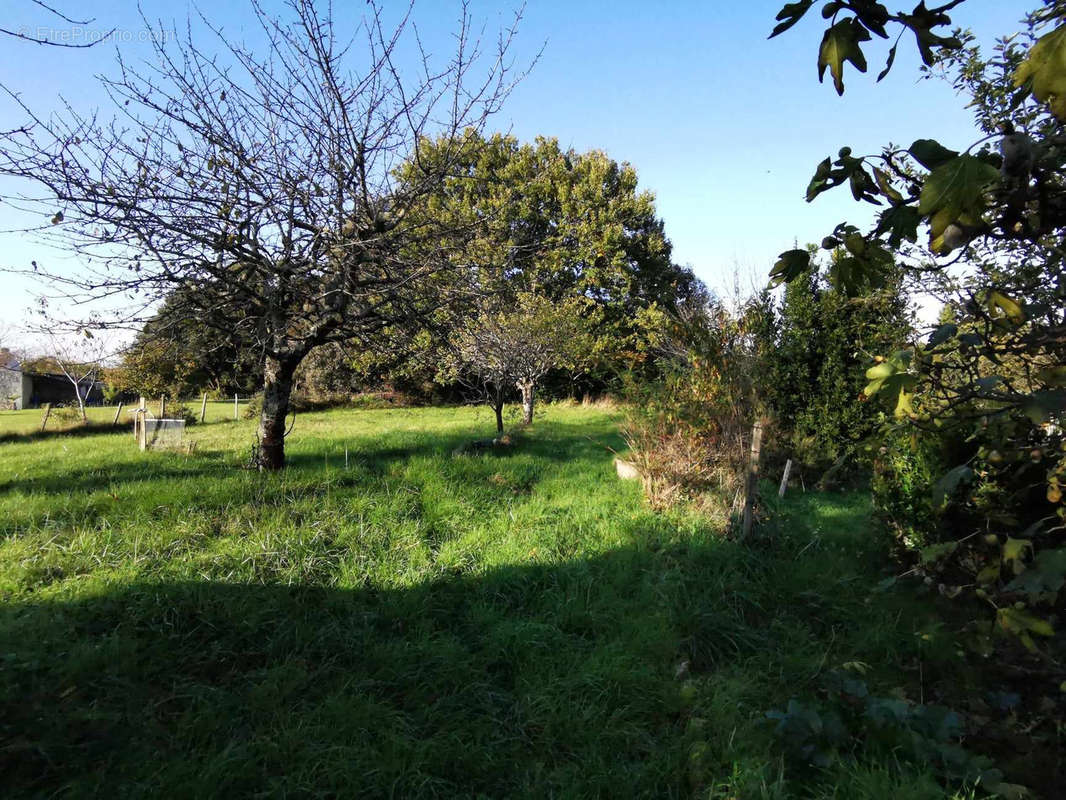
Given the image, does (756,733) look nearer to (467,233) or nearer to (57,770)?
(57,770)

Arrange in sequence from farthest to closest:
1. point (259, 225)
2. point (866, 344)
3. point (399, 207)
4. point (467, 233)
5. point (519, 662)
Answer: point (866, 344) < point (467, 233) < point (399, 207) < point (259, 225) < point (519, 662)

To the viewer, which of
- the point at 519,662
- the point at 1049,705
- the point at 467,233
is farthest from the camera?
the point at 467,233

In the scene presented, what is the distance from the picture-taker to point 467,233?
6121 millimetres

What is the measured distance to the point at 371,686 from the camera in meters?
3.15

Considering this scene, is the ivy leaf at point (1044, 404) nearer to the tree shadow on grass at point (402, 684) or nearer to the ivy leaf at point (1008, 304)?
the ivy leaf at point (1008, 304)

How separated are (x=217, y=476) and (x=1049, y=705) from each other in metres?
6.86

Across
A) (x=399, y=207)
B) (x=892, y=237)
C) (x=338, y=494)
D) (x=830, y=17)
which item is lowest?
(x=338, y=494)

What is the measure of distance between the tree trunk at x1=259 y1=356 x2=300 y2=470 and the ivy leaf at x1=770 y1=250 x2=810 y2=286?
5552 mm

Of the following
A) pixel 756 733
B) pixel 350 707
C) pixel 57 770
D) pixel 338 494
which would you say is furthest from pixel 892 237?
pixel 338 494

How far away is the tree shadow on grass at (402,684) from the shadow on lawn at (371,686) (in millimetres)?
11

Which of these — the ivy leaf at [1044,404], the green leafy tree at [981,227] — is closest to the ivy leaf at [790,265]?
the green leafy tree at [981,227]

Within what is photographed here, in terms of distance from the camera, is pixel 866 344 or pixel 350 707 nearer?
pixel 350 707

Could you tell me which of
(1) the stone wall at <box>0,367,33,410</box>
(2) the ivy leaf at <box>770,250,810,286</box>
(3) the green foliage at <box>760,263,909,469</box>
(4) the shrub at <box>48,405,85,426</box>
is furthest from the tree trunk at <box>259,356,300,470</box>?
(1) the stone wall at <box>0,367,33,410</box>

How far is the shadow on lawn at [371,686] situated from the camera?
98.6 inches
